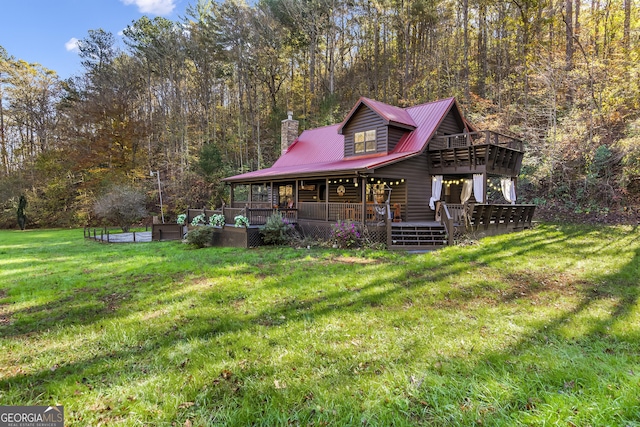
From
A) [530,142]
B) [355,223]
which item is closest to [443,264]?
[355,223]

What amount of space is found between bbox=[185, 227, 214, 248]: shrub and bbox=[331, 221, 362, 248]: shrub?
5.51 meters

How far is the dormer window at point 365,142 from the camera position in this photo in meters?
15.9

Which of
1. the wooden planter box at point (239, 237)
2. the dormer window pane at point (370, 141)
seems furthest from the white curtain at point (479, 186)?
the wooden planter box at point (239, 237)

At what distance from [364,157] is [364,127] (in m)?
1.62

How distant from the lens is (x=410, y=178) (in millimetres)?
15195

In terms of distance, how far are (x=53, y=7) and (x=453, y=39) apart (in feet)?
98.7

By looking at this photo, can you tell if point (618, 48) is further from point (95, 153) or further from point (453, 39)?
point (95, 153)

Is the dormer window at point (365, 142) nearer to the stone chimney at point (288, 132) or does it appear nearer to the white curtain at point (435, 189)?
the white curtain at point (435, 189)

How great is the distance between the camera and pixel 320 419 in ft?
8.72

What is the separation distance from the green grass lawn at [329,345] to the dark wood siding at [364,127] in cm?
889

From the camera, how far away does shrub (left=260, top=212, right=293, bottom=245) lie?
13.2 meters

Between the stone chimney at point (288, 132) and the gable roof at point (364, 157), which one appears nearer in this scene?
→ the gable roof at point (364, 157)

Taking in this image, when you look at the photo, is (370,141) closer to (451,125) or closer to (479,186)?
(451,125)

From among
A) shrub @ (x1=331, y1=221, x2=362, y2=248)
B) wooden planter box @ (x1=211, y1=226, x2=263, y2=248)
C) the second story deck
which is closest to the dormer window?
the second story deck
